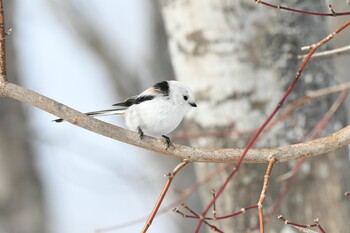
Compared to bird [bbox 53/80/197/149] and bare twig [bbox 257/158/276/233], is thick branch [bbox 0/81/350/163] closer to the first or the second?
bare twig [bbox 257/158/276/233]

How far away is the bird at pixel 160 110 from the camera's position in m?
2.01

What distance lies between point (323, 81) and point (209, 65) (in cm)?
55

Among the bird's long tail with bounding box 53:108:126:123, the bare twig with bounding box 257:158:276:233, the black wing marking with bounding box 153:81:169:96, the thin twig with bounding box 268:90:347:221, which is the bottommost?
the bare twig with bounding box 257:158:276:233

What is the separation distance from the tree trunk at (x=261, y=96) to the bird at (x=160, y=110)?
711 millimetres

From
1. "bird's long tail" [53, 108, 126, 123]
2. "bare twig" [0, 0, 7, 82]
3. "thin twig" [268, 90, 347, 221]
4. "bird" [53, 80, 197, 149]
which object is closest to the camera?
"bare twig" [0, 0, 7, 82]

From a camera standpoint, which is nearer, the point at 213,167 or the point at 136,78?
the point at 213,167

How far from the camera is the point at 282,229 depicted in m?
2.70

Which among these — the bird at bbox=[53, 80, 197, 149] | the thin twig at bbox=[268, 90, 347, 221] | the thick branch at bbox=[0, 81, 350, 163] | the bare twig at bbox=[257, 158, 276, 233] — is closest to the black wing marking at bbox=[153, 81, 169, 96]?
the bird at bbox=[53, 80, 197, 149]

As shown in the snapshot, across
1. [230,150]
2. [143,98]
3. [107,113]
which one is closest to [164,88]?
[143,98]

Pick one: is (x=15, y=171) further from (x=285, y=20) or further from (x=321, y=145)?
(x=321, y=145)

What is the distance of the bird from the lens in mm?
2006

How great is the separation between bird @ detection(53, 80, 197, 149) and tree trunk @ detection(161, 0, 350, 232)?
0.71m

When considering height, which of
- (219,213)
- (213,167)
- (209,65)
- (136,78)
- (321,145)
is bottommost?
(321,145)

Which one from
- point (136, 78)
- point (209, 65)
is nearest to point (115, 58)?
point (136, 78)
